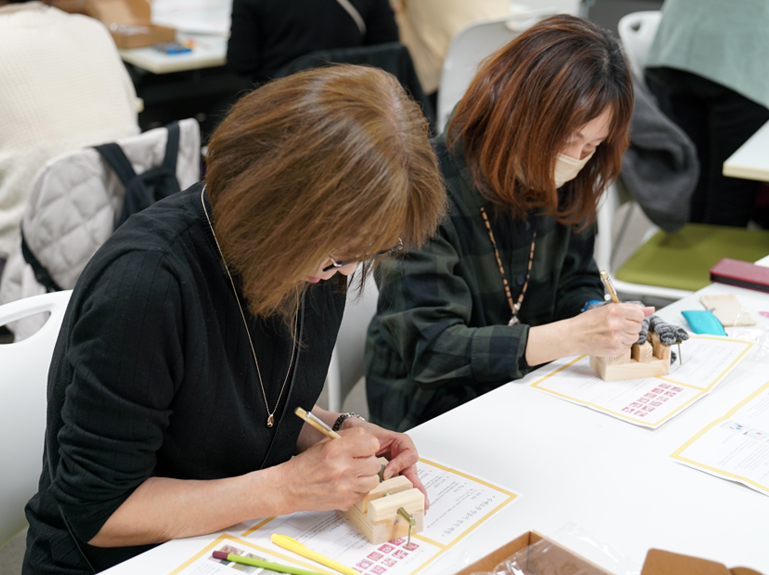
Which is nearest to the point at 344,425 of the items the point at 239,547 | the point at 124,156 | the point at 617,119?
the point at 239,547

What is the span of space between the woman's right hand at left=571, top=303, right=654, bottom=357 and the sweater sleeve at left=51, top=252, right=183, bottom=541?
2.42 ft

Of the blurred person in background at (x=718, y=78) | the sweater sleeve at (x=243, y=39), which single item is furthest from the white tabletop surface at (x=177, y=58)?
the blurred person in background at (x=718, y=78)

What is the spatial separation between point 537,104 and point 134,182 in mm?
1164

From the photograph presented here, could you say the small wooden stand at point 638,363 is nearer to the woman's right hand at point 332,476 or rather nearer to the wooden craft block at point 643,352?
the wooden craft block at point 643,352

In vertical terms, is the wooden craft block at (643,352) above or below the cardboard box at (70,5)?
below

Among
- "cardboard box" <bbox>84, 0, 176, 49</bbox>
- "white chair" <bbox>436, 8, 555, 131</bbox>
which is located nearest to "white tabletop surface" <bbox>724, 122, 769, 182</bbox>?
"white chair" <bbox>436, 8, 555, 131</bbox>

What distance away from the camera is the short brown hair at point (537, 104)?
4.67ft

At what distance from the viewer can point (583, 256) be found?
180 centimetres

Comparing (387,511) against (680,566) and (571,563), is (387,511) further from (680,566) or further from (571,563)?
(680,566)

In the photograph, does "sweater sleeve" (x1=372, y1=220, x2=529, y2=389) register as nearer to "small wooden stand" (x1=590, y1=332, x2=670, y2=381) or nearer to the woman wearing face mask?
the woman wearing face mask

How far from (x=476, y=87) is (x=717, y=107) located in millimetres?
1826

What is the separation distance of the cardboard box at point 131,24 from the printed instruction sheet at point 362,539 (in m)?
3.34

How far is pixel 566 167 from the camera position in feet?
5.03

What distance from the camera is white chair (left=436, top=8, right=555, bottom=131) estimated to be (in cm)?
338
